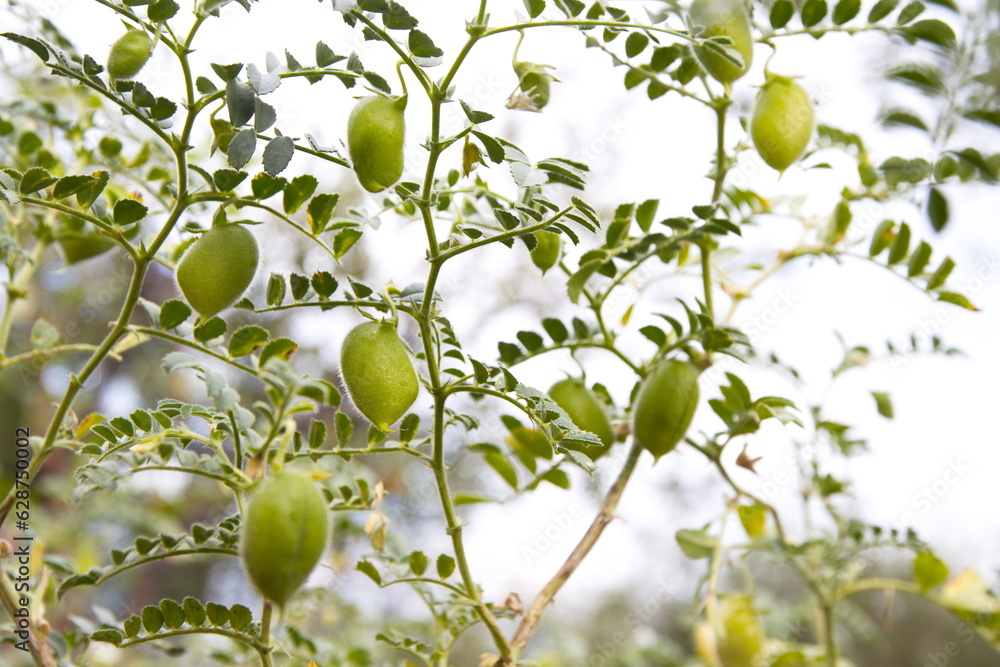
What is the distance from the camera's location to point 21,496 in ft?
2.07

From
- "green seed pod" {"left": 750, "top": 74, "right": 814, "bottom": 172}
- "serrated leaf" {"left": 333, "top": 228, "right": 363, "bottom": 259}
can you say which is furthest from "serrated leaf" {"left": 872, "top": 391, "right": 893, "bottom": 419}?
"serrated leaf" {"left": 333, "top": 228, "right": 363, "bottom": 259}

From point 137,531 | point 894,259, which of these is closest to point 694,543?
point 894,259

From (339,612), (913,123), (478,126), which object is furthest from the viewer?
(339,612)

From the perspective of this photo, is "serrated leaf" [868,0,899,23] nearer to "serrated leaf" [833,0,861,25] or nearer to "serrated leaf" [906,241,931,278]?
"serrated leaf" [833,0,861,25]

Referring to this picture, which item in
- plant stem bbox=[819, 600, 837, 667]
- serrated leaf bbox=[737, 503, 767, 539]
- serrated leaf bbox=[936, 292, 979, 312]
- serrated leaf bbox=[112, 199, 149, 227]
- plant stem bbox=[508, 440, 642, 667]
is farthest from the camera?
plant stem bbox=[819, 600, 837, 667]

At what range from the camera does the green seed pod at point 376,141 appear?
512mm

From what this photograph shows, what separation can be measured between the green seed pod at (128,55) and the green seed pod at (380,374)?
0.23 m

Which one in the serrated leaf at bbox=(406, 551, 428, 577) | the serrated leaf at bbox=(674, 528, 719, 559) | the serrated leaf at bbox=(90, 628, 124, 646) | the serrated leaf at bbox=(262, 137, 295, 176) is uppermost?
the serrated leaf at bbox=(262, 137, 295, 176)

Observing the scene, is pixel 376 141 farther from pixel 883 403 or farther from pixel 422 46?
pixel 883 403

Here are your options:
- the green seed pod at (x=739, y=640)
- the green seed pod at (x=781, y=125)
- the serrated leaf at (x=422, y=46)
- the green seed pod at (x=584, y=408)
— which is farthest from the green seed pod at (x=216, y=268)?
the green seed pod at (x=739, y=640)

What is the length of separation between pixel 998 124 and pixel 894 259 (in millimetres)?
241

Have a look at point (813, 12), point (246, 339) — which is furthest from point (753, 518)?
point (246, 339)

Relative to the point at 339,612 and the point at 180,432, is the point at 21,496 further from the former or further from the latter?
the point at 339,612

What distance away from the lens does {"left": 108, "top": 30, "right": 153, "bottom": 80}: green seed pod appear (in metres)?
0.50
